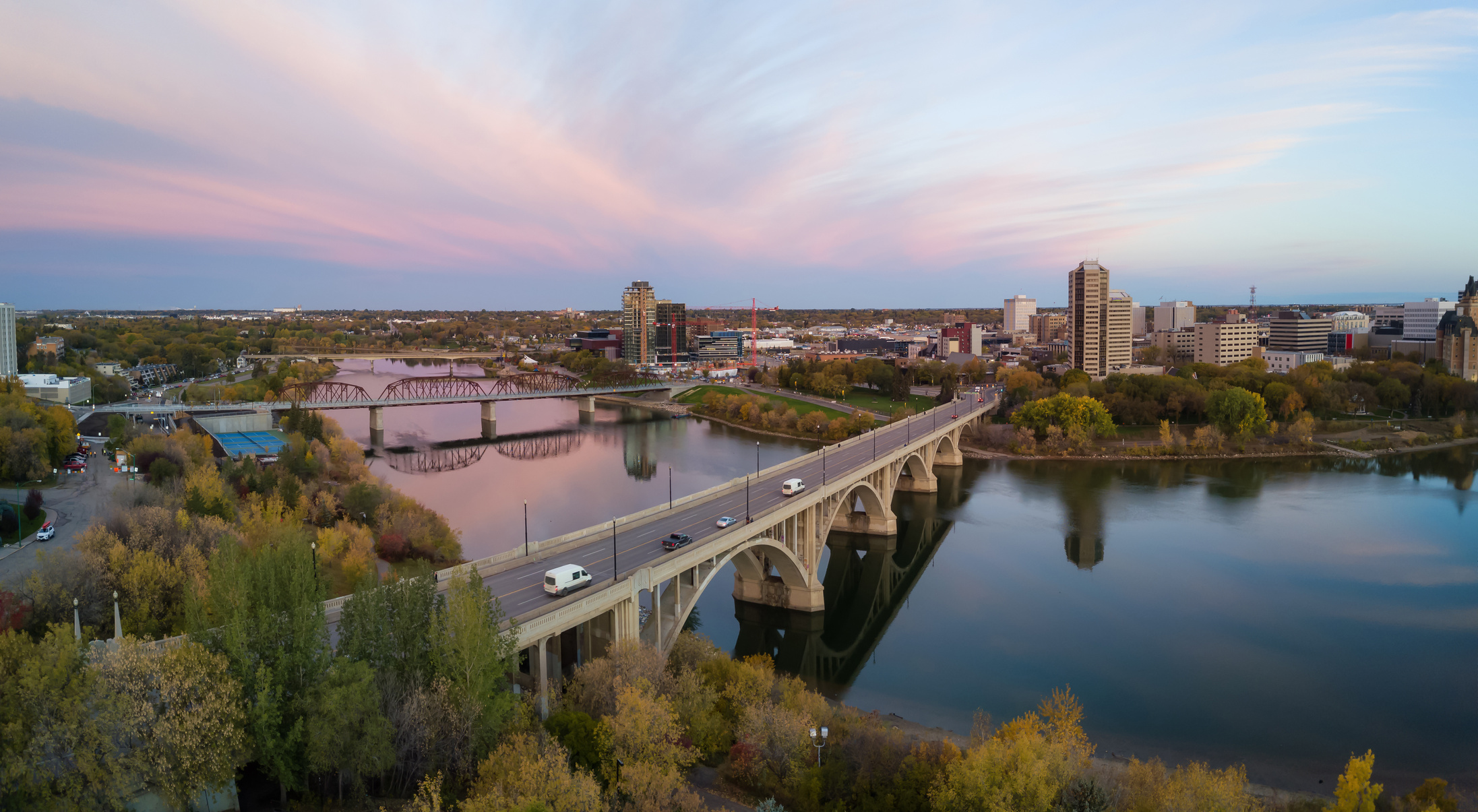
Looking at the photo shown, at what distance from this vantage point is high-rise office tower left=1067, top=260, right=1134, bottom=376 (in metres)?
93.1

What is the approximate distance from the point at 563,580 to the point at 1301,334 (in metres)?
133

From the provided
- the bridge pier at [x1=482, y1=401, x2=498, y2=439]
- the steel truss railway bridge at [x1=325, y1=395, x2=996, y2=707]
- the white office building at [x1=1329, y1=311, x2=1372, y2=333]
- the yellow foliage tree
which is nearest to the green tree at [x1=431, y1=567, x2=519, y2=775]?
the steel truss railway bridge at [x1=325, y1=395, x2=996, y2=707]

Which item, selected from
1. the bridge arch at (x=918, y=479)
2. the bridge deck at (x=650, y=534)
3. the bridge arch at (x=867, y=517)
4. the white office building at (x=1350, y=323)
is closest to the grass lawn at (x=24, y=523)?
the bridge deck at (x=650, y=534)

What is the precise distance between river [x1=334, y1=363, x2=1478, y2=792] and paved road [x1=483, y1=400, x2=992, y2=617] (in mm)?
4165

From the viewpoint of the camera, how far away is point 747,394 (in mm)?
88188

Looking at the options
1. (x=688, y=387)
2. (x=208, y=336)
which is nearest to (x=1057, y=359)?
(x=688, y=387)

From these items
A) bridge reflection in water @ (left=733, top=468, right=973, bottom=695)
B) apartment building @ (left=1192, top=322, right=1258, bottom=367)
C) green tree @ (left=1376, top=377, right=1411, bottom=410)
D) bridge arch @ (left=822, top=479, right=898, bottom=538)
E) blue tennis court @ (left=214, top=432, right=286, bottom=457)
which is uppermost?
apartment building @ (left=1192, top=322, right=1258, bottom=367)

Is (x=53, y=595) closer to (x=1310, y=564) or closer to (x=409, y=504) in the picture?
(x=409, y=504)

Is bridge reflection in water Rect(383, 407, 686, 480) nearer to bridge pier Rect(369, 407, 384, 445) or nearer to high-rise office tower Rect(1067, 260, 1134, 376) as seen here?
bridge pier Rect(369, 407, 384, 445)

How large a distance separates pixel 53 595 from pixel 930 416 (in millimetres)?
54620

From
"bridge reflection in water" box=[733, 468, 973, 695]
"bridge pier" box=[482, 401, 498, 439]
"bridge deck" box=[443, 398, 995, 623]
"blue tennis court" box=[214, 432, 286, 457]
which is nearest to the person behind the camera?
"bridge deck" box=[443, 398, 995, 623]

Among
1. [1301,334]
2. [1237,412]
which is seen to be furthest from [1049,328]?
[1237,412]

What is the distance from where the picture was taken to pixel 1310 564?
116 ft

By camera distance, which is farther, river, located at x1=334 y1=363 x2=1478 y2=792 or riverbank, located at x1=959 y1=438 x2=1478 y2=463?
riverbank, located at x1=959 y1=438 x2=1478 y2=463
